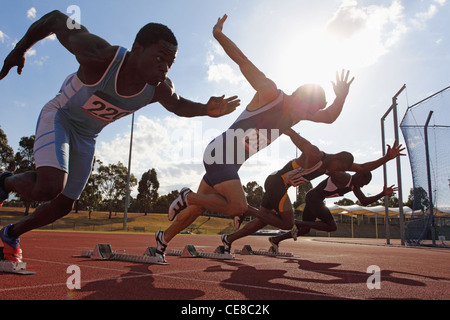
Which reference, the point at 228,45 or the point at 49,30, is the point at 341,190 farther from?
the point at 49,30

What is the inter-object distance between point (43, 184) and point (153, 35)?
163 centimetres

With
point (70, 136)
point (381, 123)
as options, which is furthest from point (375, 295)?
point (381, 123)

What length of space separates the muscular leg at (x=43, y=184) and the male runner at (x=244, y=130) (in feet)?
5.47

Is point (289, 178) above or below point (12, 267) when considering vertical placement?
above

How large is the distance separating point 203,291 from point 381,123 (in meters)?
17.3

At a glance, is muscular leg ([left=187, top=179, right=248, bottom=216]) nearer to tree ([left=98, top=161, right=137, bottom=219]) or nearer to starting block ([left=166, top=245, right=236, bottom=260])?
starting block ([left=166, top=245, right=236, bottom=260])

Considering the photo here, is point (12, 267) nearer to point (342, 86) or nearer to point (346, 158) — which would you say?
point (342, 86)

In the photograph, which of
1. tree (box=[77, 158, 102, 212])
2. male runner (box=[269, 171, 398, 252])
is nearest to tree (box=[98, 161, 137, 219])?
Answer: tree (box=[77, 158, 102, 212])

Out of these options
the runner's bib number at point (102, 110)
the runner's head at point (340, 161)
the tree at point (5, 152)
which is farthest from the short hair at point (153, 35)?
the tree at point (5, 152)

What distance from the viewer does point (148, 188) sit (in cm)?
7544

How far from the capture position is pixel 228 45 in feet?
12.9

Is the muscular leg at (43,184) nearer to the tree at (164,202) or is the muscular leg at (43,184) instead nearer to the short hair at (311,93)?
the short hair at (311,93)

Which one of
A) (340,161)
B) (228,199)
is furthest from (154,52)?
(340,161)
